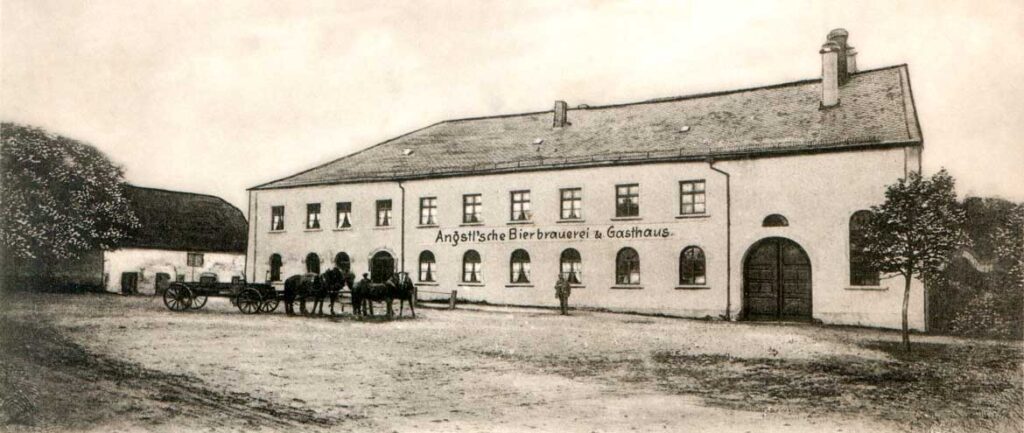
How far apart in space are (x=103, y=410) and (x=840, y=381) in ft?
19.8

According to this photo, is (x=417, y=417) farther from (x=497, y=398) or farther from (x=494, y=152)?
(x=494, y=152)

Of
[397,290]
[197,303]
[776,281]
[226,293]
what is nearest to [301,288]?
[226,293]

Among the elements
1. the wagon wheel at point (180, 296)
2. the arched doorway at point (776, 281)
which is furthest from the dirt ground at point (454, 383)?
the arched doorway at point (776, 281)

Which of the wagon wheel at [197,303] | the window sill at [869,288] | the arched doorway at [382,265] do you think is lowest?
the wagon wheel at [197,303]

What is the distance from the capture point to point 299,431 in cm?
541

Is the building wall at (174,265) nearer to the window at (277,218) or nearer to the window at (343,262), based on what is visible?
the window at (277,218)

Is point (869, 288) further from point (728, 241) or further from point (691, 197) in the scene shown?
point (691, 197)

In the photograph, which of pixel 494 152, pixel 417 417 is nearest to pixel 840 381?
pixel 417 417

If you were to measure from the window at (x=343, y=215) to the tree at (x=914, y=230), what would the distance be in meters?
12.2

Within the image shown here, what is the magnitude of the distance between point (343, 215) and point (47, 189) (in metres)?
11.1

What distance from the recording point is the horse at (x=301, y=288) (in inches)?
489

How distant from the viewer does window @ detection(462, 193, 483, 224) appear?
1565cm

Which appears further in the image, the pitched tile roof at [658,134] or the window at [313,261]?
the window at [313,261]

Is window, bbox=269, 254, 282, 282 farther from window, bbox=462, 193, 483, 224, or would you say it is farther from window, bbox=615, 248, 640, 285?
window, bbox=615, 248, 640, 285
